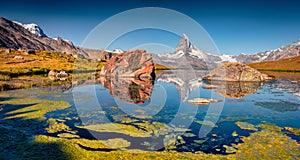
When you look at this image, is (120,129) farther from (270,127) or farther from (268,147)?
(270,127)

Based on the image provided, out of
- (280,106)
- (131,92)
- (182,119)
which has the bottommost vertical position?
(182,119)

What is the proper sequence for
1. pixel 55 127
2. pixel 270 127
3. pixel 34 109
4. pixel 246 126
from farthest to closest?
pixel 34 109 < pixel 246 126 < pixel 270 127 < pixel 55 127

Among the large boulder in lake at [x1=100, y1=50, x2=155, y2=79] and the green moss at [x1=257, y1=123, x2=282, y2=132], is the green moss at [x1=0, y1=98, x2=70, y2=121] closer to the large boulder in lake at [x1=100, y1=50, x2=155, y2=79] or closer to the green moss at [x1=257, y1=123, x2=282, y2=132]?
the green moss at [x1=257, y1=123, x2=282, y2=132]

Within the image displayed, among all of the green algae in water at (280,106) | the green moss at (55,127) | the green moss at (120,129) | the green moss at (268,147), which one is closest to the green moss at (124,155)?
the green moss at (268,147)

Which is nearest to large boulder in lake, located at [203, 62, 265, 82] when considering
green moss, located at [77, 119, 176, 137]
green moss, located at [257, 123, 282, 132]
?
green moss, located at [257, 123, 282, 132]

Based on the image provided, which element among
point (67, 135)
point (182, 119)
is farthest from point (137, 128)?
point (67, 135)

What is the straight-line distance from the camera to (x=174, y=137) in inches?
696

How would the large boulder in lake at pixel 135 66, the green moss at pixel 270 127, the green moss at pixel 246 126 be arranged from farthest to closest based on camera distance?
1. the large boulder in lake at pixel 135 66
2. the green moss at pixel 246 126
3. the green moss at pixel 270 127

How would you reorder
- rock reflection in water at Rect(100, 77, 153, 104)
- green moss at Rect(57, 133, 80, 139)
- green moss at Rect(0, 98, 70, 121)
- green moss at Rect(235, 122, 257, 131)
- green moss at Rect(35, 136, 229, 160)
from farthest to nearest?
rock reflection in water at Rect(100, 77, 153, 104), green moss at Rect(0, 98, 70, 121), green moss at Rect(235, 122, 257, 131), green moss at Rect(57, 133, 80, 139), green moss at Rect(35, 136, 229, 160)

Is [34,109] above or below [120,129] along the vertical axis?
above

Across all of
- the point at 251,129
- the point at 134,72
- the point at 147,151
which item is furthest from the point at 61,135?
the point at 134,72

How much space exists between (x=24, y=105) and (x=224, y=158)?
82.4 ft

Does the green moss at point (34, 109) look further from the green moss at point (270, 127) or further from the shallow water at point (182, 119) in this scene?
the green moss at point (270, 127)

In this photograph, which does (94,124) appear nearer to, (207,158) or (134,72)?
(207,158)
